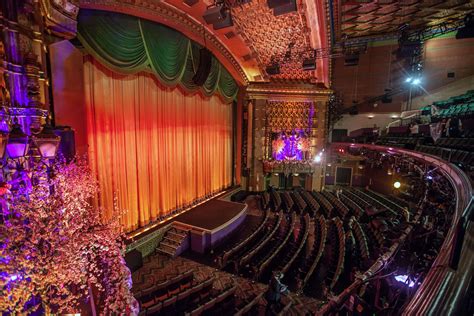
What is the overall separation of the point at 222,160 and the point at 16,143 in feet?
33.0

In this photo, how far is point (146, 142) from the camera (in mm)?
8188

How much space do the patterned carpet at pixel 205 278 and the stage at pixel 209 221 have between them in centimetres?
76

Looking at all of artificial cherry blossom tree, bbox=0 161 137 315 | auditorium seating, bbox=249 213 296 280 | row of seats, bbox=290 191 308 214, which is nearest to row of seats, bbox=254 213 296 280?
auditorium seating, bbox=249 213 296 280

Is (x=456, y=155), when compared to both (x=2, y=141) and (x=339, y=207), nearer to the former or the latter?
(x=339, y=207)

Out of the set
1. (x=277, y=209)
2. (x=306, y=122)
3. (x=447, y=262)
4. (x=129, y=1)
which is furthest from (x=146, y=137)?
(x=306, y=122)

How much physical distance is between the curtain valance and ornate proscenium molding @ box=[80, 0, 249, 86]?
0.21 meters

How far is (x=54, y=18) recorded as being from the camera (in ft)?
14.0

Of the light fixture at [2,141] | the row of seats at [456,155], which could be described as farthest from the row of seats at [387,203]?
the light fixture at [2,141]

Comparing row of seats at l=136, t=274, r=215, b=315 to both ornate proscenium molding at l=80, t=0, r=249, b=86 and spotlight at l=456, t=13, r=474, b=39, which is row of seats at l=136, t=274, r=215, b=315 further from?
spotlight at l=456, t=13, r=474, b=39

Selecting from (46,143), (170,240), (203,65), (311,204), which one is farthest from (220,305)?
(311,204)

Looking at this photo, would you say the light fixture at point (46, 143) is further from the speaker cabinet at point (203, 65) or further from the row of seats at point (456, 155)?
the row of seats at point (456, 155)

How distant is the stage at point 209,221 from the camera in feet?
25.6

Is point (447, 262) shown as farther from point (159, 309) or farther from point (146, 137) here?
point (146, 137)

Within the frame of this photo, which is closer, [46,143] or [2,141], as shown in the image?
[2,141]
